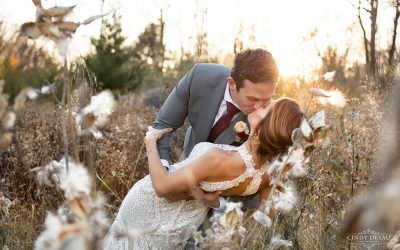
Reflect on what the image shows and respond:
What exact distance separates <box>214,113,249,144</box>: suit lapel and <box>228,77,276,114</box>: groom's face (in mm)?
203

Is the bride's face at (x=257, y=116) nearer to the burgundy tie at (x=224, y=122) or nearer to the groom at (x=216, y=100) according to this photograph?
the groom at (x=216, y=100)

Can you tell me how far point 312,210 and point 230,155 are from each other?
3.50 ft

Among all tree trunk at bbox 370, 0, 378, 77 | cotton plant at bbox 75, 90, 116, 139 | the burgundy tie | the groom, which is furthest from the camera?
tree trunk at bbox 370, 0, 378, 77

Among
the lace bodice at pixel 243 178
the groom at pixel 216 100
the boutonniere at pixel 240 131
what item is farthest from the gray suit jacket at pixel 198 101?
the lace bodice at pixel 243 178

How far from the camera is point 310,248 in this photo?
312 cm

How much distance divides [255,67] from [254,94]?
0.16m

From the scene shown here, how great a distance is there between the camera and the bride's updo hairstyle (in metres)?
2.50

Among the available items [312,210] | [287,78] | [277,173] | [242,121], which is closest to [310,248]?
[312,210]

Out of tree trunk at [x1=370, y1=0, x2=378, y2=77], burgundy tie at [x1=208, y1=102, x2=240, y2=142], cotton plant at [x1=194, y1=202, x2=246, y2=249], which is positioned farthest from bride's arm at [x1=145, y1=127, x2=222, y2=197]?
tree trunk at [x1=370, y1=0, x2=378, y2=77]

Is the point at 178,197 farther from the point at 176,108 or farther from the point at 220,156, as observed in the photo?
the point at 176,108

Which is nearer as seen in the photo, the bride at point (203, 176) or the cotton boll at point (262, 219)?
the cotton boll at point (262, 219)

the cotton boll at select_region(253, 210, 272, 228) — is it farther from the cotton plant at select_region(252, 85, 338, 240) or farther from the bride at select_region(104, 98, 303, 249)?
the bride at select_region(104, 98, 303, 249)

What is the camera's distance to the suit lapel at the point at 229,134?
10.3ft

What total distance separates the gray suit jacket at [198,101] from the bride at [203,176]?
290 mm
